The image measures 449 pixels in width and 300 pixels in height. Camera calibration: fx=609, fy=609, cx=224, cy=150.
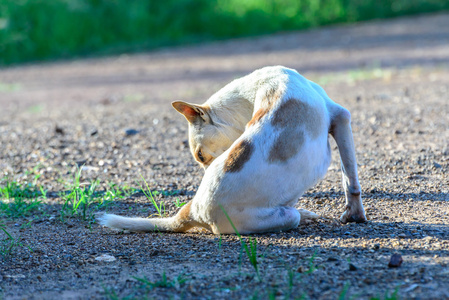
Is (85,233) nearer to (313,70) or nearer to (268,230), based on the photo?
(268,230)

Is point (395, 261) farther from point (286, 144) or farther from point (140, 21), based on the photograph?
point (140, 21)

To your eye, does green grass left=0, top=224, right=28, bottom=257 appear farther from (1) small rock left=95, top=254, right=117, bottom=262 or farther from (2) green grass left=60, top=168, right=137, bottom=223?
(1) small rock left=95, top=254, right=117, bottom=262

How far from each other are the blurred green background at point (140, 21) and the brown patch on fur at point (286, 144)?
44.0 feet

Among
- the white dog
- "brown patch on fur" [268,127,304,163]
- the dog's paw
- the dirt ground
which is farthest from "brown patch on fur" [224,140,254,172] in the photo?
the dog's paw

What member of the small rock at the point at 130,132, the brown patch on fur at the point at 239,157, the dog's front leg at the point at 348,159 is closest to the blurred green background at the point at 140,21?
the small rock at the point at 130,132

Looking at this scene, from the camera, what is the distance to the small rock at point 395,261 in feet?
9.87

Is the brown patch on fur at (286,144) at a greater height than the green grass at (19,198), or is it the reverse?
the brown patch on fur at (286,144)

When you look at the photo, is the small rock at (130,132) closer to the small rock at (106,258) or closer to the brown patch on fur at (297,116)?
the small rock at (106,258)

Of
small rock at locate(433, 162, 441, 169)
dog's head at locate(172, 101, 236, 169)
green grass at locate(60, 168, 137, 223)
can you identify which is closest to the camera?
dog's head at locate(172, 101, 236, 169)

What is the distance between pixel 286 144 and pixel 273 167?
0.51 ft

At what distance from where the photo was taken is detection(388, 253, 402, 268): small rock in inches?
118

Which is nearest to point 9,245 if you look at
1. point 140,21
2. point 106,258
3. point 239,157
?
point 106,258

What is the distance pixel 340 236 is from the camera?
359cm

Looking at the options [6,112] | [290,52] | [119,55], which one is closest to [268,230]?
[6,112]
